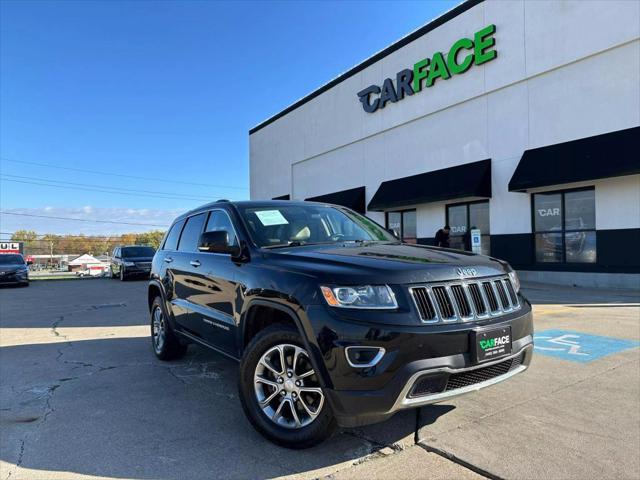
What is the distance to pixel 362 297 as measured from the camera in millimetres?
2871

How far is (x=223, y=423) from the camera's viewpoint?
3768mm

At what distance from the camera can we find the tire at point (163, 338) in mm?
Result: 5566

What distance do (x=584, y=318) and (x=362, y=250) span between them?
6.33 metres

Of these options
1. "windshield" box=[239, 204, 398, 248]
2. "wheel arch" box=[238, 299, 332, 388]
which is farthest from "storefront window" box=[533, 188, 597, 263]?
"wheel arch" box=[238, 299, 332, 388]

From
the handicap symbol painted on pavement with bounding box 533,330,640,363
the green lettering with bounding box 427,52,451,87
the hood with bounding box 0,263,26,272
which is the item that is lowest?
the handicap symbol painted on pavement with bounding box 533,330,640,363

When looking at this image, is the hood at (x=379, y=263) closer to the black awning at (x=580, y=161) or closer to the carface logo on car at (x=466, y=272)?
the carface logo on car at (x=466, y=272)

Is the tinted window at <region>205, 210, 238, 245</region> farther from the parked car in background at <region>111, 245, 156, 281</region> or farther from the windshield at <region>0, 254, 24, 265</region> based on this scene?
the windshield at <region>0, 254, 24, 265</region>

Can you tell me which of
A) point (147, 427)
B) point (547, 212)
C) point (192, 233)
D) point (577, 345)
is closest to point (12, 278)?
point (192, 233)

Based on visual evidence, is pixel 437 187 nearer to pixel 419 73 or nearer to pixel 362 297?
pixel 419 73

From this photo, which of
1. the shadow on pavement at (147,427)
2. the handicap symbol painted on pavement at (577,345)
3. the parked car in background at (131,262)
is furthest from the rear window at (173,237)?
the parked car in background at (131,262)

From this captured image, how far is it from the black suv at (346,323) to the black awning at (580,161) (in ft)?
36.5

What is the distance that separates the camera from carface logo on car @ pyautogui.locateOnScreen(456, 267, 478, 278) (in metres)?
3.12

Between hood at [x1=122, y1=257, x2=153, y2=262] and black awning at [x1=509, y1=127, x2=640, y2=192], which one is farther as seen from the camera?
hood at [x1=122, y1=257, x2=153, y2=262]

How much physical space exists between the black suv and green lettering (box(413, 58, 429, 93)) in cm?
1694
